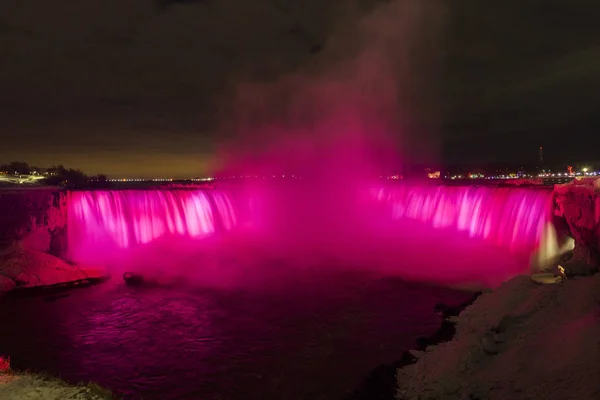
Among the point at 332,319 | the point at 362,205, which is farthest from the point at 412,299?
the point at 362,205

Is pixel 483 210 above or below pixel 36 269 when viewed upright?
above

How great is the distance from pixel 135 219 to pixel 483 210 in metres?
21.9

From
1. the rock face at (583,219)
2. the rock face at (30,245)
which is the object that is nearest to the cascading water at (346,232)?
the rock face at (30,245)

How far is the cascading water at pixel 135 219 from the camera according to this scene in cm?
2223

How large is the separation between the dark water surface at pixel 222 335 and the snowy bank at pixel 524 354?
1734 millimetres

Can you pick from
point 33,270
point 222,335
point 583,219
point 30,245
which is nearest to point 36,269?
point 33,270

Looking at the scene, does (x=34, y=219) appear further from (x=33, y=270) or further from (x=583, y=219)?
(x=583, y=219)

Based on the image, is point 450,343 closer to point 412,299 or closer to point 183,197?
point 412,299

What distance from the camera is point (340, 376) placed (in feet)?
31.5

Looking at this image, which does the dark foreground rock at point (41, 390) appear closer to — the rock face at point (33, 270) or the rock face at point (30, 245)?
the rock face at point (33, 270)

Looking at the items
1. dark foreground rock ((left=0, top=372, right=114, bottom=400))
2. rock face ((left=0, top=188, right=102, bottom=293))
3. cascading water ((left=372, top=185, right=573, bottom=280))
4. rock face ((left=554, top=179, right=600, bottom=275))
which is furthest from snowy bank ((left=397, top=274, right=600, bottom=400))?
rock face ((left=0, top=188, right=102, bottom=293))

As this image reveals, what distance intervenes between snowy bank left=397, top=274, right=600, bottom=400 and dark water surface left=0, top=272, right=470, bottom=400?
68.3 inches

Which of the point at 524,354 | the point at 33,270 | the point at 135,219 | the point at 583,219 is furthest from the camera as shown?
the point at 135,219

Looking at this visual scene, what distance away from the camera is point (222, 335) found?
12328 millimetres
